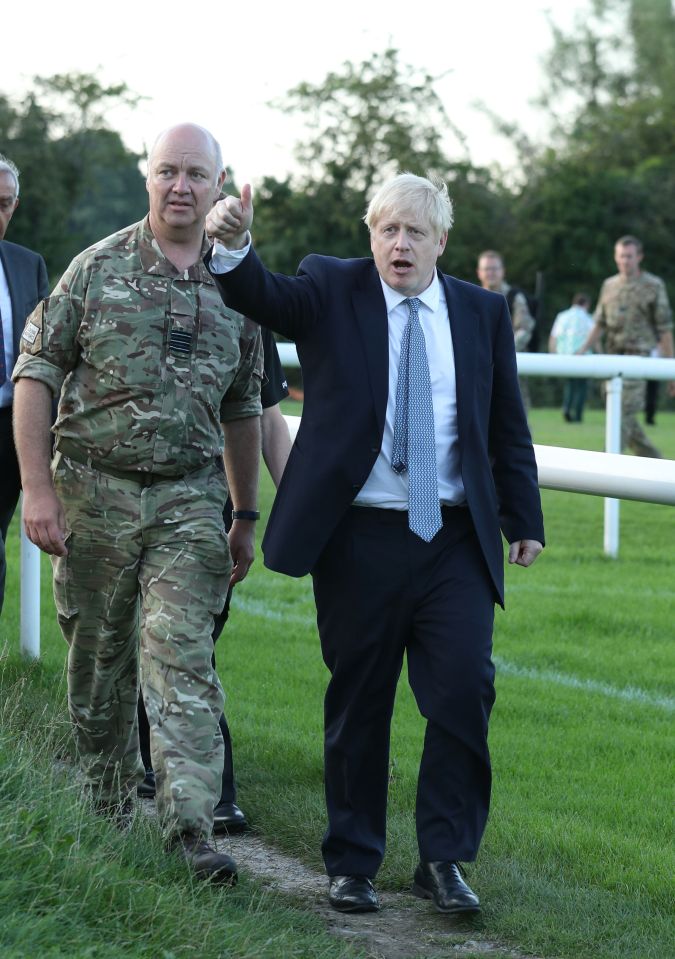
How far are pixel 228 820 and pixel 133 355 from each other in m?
1.60

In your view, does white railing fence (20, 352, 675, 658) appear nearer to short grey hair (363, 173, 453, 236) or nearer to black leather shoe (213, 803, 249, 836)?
short grey hair (363, 173, 453, 236)

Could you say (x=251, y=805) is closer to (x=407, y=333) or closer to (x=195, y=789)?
(x=195, y=789)

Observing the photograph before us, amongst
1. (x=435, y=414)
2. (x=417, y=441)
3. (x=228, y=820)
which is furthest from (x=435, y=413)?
(x=228, y=820)

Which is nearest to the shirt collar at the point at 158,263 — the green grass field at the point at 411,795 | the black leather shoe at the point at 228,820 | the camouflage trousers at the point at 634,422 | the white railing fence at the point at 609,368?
the green grass field at the point at 411,795

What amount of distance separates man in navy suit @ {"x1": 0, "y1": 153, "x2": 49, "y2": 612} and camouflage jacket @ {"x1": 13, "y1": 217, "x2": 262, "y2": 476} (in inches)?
52.2

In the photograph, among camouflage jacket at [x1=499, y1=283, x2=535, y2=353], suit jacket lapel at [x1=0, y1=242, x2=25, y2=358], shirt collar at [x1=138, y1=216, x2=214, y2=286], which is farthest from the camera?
camouflage jacket at [x1=499, y1=283, x2=535, y2=353]

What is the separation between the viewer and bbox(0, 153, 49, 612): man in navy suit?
591 cm

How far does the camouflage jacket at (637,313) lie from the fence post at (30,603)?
11.3 metres

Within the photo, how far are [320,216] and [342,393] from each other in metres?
50.7

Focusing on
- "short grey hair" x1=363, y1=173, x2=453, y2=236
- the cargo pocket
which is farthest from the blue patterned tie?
the cargo pocket

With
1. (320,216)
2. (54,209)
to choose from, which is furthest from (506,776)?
(320,216)

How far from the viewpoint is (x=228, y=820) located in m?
5.09

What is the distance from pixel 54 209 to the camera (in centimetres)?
4691

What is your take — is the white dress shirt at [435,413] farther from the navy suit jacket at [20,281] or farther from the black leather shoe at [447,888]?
the navy suit jacket at [20,281]
